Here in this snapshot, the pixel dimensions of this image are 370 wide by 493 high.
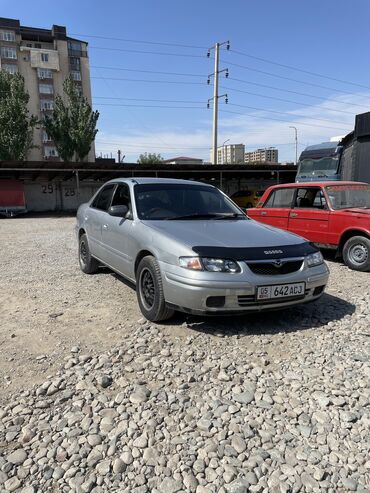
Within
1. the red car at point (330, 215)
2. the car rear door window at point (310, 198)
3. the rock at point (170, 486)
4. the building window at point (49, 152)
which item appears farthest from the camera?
the building window at point (49, 152)

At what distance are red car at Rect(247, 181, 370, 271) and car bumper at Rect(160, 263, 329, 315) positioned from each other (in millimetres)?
3758

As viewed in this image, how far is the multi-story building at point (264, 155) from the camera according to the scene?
333 feet

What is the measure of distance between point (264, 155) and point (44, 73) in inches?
2393

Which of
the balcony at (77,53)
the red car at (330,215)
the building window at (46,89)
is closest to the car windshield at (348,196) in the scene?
the red car at (330,215)

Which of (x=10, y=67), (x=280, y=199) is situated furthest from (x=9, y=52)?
(x=280, y=199)

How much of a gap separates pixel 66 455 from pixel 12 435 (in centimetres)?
45

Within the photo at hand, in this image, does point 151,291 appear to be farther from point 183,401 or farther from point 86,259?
point 86,259

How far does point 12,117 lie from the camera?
40.1 meters

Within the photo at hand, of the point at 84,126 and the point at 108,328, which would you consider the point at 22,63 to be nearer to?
the point at 84,126

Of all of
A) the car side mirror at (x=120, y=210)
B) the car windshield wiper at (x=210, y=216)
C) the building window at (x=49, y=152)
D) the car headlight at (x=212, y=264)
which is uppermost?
the building window at (x=49, y=152)

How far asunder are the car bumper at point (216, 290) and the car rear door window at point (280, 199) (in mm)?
4851

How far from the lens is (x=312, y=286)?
13.6ft

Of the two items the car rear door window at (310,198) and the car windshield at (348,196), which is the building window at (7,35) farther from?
the car windshield at (348,196)

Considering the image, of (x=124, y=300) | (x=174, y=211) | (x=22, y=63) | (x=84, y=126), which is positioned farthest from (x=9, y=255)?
(x=22, y=63)
